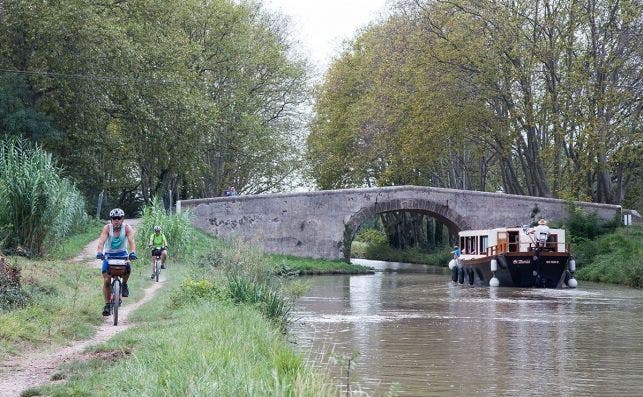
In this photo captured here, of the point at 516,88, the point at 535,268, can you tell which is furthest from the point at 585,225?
the point at 535,268

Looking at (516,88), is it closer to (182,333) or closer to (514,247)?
(514,247)

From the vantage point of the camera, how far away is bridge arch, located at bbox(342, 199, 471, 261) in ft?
117

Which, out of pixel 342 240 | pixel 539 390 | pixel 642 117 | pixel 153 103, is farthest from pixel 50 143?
pixel 539 390

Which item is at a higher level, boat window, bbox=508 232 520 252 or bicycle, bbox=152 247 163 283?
boat window, bbox=508 232 520 252

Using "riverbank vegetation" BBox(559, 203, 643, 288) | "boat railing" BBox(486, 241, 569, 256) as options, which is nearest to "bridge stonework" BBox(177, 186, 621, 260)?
"riverbank vegetation" BBox(559, 203, 643, 288)

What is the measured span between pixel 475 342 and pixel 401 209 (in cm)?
2332

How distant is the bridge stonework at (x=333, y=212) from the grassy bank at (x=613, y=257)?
3868mm

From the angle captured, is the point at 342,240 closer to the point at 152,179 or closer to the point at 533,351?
the point at 152,179

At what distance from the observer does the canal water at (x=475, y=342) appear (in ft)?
29.8

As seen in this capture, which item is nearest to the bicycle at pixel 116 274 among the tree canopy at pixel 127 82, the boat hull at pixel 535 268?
the tree canopy at pixel 127 82

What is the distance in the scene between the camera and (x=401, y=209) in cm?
3588

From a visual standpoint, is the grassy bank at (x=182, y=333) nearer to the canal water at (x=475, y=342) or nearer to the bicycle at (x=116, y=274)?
the bicycle at (x=116, y=274)

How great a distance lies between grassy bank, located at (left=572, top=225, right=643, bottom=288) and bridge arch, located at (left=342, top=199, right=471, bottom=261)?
5031mm

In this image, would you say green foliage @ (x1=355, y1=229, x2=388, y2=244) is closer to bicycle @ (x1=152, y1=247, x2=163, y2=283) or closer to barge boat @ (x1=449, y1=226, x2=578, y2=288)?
barge boat @ (x1=449, y1=226, x2=578, y2=288)
